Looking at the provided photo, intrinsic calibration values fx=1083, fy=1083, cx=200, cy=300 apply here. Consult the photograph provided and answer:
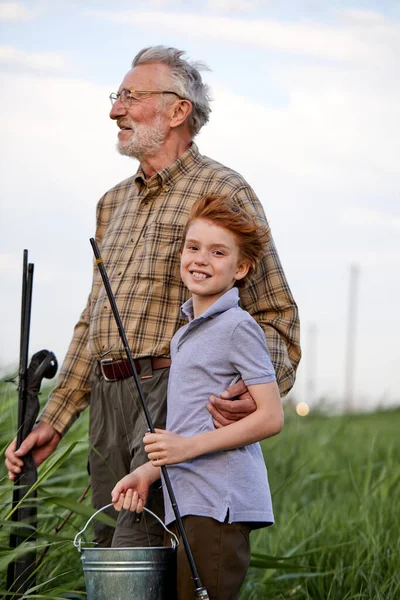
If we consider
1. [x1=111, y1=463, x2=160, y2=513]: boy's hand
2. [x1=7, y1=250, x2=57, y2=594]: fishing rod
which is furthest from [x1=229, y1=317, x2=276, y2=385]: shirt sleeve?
[x1=7, y1=250, x2=57, y2=594]: fishing rod

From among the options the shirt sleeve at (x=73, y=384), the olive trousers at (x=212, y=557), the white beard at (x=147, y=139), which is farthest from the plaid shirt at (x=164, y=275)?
the olive trousers at (x=212, y=557)

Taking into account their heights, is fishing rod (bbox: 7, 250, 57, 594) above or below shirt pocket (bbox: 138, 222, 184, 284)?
below

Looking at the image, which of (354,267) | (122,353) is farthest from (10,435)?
(354,267)

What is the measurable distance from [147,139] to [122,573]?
192cm

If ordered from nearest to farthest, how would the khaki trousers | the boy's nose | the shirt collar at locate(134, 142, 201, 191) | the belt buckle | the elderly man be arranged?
the boy's nose
the khaki trousers
the elderly man
the belt buckle
the shirt collar at locate(134, 142, 201, 191)

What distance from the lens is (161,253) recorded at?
14.0ft

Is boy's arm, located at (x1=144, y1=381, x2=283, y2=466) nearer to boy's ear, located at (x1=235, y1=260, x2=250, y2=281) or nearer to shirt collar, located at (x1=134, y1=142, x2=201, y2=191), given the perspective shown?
boy's ear, located at (x1=235, y1=260, x2=250, y2=281)

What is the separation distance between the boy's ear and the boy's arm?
0.43m

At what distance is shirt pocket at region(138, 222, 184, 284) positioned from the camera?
4258 mm

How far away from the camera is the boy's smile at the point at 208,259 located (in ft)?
12.2

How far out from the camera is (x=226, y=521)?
3525mm

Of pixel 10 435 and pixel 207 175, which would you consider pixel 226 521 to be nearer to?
pixel 207 175

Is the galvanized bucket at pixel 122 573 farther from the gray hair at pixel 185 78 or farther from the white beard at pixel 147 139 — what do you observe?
the gray hair at pixel 185 78

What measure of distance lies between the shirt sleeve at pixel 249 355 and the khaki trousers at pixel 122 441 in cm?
56
